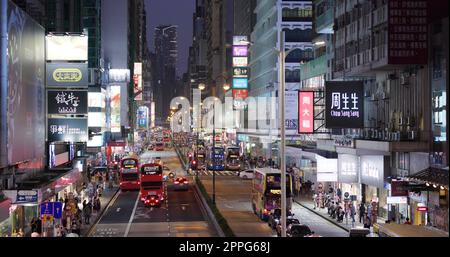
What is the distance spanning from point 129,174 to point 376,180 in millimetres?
30462

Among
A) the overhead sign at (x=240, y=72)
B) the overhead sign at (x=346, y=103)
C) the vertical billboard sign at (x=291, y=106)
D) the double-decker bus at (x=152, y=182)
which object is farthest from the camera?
the overhead sign at (x=240, y=72)

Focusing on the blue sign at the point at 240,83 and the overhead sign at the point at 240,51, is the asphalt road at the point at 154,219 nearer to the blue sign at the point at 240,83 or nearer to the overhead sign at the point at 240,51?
the overhead sign at the point at 240,51

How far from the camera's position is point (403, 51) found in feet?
115

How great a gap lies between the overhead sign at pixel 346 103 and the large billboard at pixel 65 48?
57.7 ft

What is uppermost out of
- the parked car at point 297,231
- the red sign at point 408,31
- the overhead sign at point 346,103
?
the red sign at point 408,31

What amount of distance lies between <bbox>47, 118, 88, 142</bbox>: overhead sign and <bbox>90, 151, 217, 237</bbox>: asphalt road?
18.2 feet

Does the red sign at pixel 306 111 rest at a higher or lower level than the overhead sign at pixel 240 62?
lower

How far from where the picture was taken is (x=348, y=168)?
42.5 meters

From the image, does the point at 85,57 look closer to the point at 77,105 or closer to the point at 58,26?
the point at 77,105

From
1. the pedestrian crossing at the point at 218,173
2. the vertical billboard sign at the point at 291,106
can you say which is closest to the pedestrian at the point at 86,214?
the vertical billboard sign at the point at 291,106

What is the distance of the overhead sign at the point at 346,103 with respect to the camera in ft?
127

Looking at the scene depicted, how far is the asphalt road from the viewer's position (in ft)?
120

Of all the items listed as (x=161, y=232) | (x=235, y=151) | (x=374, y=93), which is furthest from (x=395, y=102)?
(x=235, y=151)

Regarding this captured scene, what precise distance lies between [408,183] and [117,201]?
92.1ft
